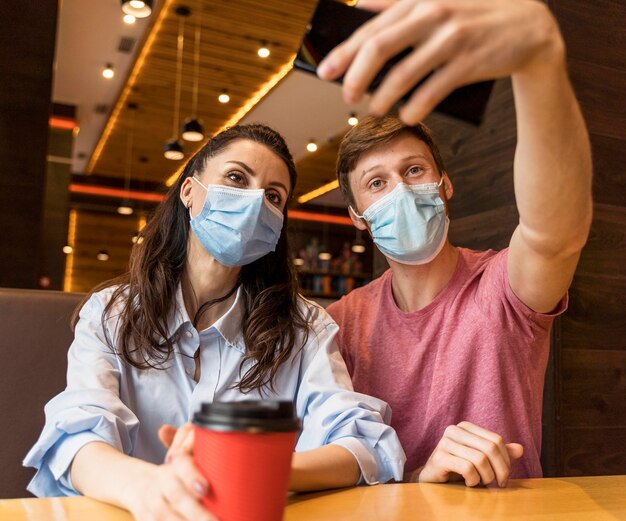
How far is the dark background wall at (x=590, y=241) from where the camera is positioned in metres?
2.04

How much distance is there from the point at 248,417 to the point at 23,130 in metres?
3.26

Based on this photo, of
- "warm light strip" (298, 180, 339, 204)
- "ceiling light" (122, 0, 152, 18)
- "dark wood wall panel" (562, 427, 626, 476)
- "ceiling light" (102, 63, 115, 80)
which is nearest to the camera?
"dark wood wall panel" (562, 427, 626, 476)

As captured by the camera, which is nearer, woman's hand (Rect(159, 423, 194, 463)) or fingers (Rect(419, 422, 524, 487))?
woman's hand (Rect(159, 423, 194, 463))

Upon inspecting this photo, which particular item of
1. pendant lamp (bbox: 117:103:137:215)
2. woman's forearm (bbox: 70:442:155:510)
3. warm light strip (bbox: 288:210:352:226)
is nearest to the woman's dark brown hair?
woman's forearm (bbox: 70:442:155:510)

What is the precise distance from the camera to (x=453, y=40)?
579mm

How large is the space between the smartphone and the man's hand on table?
2.05ft

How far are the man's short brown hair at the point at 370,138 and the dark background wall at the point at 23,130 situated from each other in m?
2.24

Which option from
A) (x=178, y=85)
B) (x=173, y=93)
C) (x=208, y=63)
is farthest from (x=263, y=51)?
(x=173, y=93)

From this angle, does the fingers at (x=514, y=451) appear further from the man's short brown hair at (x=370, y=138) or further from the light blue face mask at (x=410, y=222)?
the man's short brown hair at (x=370, y=138)

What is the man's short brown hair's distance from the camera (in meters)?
1.63

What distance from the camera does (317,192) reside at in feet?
36.7

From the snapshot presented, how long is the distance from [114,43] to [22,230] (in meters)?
3.48

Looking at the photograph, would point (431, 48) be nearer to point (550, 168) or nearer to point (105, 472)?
point (550, 168)

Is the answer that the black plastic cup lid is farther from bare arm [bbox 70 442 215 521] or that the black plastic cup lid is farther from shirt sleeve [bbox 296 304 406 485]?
shirt sleeve [bbox 296 304 406 485]
